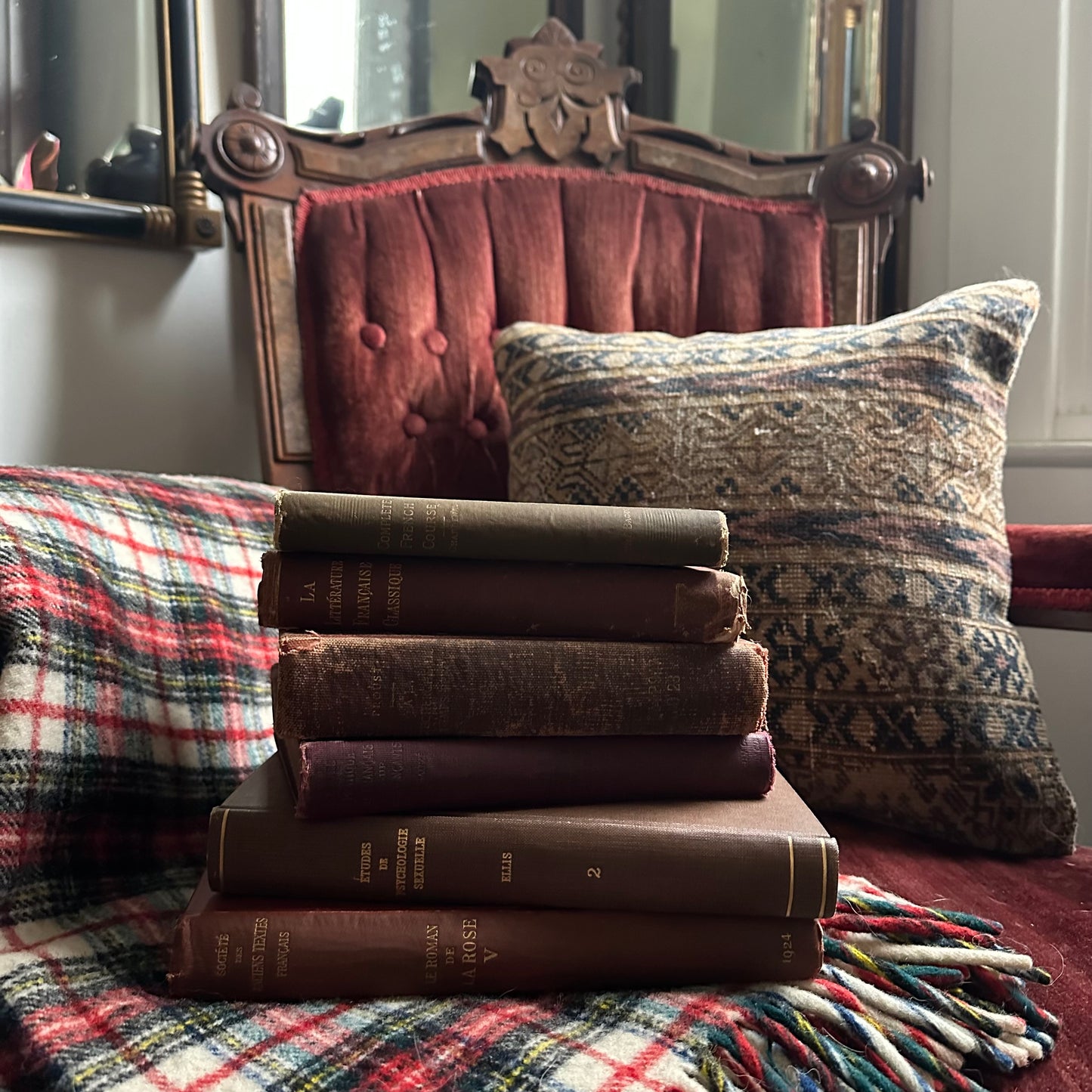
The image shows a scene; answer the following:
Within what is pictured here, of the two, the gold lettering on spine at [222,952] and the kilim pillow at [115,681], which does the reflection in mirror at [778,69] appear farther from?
the gold lettering on spine at [222,952]

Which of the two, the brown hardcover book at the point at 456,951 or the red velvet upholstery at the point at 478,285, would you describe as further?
the red velvet upholstery at the point at 478,285

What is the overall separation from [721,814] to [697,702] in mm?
60

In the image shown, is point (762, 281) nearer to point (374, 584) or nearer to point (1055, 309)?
point (1055, 309)

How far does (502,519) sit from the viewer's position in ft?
1.70

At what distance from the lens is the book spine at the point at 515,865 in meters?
0.48

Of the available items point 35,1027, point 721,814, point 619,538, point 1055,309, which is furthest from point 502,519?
point 1055,309

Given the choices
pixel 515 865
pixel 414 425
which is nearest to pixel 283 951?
pixel 515 865

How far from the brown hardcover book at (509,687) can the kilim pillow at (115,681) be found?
16cm

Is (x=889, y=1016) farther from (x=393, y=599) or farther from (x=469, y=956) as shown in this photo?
(x=393, y=599)

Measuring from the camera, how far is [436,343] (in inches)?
40.5

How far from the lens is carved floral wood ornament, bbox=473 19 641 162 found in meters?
1.09

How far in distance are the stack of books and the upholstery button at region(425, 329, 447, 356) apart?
54 centimetres

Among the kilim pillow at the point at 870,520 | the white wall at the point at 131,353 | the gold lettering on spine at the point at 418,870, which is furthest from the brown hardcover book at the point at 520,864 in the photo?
the white wall at the point at 131,353

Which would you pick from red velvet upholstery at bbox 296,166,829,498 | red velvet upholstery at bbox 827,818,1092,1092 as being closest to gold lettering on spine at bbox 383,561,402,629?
red velvet upholstery at bbox 827,818,1092,1092
